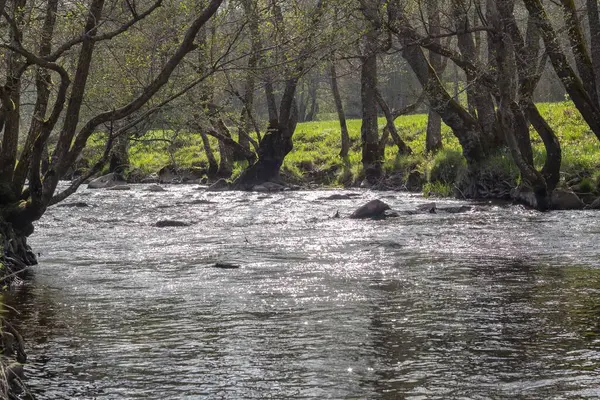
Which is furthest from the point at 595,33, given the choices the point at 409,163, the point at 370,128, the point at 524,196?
the point at 370,128

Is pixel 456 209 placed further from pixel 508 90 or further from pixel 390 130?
pixel 390 130

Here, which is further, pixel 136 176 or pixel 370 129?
pixel 136 176

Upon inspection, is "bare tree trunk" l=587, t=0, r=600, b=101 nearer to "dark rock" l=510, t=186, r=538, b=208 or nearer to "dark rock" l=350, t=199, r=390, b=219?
"dark rock" l=510, t=186, r=538, b=208

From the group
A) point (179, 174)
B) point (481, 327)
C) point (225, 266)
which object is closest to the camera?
point (481, 327)

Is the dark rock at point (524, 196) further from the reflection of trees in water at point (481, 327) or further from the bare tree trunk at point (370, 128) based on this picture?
the bare tree trunk at point (370, 128)

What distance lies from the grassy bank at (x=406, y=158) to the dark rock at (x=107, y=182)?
1397 millimetres

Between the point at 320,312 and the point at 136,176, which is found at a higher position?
the point at 136,176

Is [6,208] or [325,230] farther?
[325,230]

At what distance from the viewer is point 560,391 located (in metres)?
7.29

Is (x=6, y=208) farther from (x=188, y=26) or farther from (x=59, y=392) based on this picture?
(x=59, y=392)

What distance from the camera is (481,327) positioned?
9.77 meters

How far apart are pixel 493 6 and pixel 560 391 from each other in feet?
49.6

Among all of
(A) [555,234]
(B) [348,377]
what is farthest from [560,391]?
(A) [555,234]

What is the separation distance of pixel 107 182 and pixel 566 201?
23450mm
